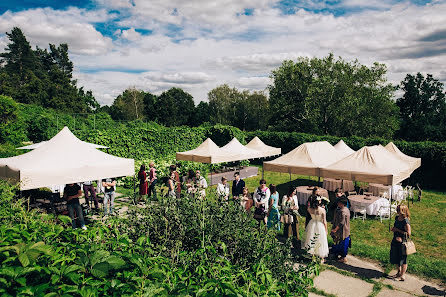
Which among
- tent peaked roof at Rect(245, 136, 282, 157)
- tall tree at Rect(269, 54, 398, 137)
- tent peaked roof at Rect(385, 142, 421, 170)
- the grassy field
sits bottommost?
the grassy field

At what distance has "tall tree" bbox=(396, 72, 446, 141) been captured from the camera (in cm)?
5062

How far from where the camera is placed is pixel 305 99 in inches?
1465

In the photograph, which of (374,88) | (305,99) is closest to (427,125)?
(374,88)

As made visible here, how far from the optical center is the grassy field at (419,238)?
7.01m

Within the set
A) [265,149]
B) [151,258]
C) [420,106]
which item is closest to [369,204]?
[265,149]

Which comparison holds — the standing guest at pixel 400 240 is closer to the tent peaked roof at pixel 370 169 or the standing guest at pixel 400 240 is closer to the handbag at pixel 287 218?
the handbag at pixel 287 218

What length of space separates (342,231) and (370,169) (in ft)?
11.6

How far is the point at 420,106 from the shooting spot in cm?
5606

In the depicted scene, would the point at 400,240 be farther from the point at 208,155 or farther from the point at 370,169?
the point at 208,155

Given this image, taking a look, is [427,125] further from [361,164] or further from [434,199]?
[361,164]

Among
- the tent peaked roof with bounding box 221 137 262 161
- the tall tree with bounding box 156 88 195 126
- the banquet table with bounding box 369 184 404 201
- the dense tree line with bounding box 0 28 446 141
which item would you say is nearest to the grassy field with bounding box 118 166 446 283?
the banquet table with bounding box 369 184 404 201

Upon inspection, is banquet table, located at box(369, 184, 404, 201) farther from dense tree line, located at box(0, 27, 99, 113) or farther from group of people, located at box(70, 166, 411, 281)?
dense tree line, located at box(0, 27, 99, 113)

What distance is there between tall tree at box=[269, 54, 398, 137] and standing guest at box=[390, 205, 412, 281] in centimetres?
3147

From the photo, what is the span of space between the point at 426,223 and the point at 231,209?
33.7 ft
